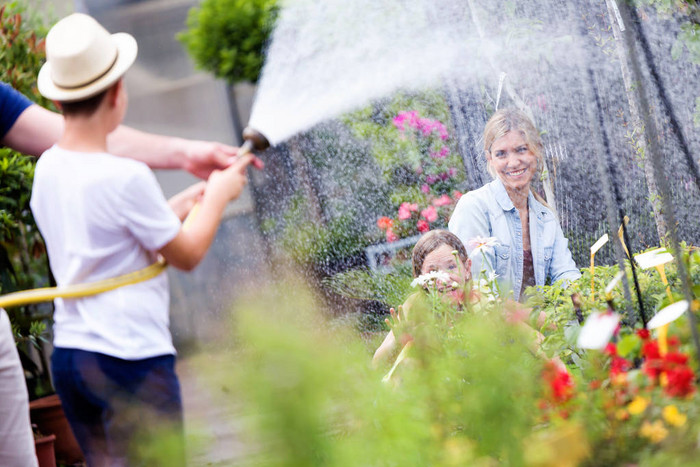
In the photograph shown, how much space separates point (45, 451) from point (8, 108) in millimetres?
1815

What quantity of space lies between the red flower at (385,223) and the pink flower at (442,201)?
28 cm

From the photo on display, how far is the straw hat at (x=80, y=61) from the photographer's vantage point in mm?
1741

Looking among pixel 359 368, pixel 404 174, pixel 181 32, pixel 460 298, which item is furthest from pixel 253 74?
pixel 359 368

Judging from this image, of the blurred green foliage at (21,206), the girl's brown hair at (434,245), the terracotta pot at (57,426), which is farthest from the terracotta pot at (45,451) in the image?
the girl's brown hair at (434,245)

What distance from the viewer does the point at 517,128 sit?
2684mm

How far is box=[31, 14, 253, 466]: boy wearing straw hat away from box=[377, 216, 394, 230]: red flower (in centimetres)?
154

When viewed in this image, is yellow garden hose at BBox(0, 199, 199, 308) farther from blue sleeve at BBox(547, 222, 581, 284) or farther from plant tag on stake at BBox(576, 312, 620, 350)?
blue sleeve at BBox(547, 222, 581, 284)

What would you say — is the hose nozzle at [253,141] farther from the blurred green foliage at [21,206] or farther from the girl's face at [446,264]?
the blurred green foliage at [21,206]

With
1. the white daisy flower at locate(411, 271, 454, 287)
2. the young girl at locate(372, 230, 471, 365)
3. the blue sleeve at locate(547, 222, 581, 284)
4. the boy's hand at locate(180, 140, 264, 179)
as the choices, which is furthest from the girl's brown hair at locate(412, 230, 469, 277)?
the boy's hand at locate(180, 140, 264, 179)

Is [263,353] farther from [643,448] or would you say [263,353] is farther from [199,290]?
[199,290]

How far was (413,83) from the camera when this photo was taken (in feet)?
10.2

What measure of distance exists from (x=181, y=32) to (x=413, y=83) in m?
3.58

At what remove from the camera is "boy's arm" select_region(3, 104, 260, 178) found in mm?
1912

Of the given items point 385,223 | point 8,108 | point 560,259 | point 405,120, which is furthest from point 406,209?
point 8,108
